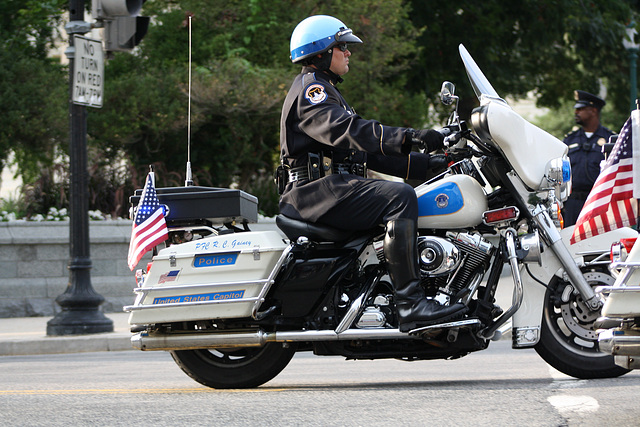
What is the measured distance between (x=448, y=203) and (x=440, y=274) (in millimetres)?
395

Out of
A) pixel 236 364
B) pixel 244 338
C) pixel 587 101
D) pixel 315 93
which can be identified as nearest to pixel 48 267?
pixel 587 101

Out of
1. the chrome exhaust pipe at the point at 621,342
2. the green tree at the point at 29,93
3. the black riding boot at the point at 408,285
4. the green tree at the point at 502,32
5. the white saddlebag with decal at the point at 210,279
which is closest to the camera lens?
the chrome exhaust pipe at the point at 621,342

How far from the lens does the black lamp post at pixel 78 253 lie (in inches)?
426

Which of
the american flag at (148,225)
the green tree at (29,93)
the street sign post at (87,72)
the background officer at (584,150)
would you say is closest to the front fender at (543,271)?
the american flag at (148,225)

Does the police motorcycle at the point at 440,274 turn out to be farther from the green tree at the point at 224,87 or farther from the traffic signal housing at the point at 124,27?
the green tree at the point at 224,87

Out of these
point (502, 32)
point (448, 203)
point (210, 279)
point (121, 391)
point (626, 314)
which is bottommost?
point (121, 391)

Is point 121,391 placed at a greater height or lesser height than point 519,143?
lesser

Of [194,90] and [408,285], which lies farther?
[194,90]

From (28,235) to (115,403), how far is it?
846 centimetres

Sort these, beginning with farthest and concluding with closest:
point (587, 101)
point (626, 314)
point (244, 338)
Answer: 1. point (587, 101)
2. point (244, 338)
3. point (626, 314)

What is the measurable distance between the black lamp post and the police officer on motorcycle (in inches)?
198

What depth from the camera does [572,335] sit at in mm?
6016

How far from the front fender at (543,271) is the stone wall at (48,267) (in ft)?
27.1

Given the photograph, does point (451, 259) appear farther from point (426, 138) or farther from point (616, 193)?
point (616, 193)
